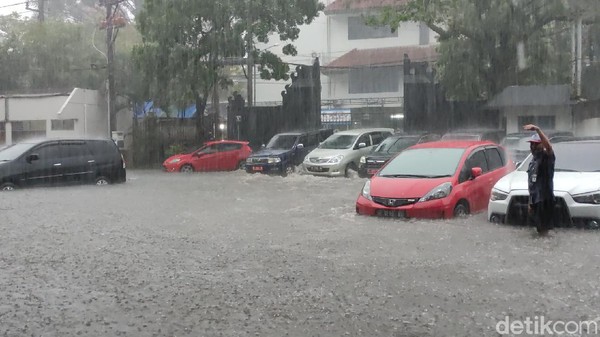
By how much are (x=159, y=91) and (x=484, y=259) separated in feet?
76.0

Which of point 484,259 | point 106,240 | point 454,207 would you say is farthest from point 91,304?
point 454,207

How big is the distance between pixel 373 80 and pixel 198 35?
13.3m

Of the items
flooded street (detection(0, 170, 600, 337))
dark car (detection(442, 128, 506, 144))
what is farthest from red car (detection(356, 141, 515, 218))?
dark car (detection(442, 128, 506, 144))

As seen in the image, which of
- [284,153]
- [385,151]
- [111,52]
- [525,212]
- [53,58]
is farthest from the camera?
[53,58]

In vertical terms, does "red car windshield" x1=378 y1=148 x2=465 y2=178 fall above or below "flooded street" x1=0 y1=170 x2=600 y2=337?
above

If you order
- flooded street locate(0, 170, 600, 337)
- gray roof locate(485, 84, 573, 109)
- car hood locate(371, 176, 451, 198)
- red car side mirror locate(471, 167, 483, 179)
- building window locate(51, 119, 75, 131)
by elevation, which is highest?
gray roof locate(485, 84, 573, 109)

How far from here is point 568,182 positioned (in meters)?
9.77

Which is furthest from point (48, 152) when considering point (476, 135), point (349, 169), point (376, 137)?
point (476, 135)

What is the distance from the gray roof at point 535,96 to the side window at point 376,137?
18.9 feet

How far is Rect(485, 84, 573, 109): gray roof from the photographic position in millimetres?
24734

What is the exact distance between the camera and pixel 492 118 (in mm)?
28453

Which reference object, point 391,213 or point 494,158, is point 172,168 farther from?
point 391,213

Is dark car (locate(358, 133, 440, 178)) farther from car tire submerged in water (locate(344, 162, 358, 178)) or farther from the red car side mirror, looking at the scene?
the red car side mirror

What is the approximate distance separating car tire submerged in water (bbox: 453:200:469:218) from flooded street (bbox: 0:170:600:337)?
16cm
